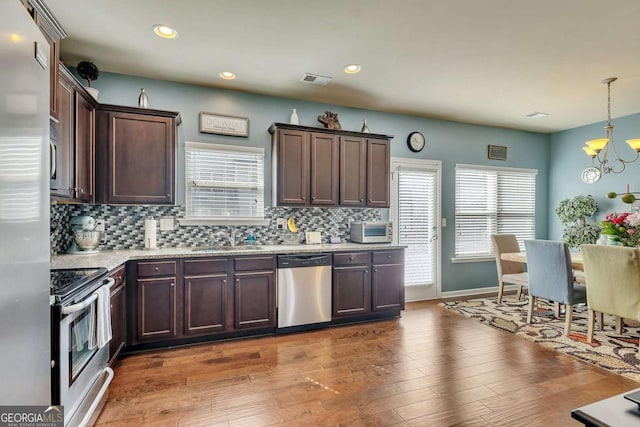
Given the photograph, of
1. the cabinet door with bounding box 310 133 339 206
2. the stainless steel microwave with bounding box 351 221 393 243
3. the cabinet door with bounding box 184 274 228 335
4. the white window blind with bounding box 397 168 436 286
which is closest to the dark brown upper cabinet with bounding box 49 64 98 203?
the cabinet door with bounding box 184 274 228 335

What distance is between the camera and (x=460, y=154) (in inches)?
207

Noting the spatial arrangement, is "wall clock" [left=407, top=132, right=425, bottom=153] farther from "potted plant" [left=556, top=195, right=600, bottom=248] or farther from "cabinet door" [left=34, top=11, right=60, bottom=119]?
"cabinet door" [left=34, top=11, right=60, bottom=119]

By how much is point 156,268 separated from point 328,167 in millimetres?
2205

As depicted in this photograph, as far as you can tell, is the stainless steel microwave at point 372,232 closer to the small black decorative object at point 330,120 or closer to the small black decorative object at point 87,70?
the small black decorative object at point 330,120

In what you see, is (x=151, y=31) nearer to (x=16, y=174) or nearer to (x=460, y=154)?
(x=16, y=174)

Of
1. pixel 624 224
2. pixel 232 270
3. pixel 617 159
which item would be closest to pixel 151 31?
pixel 232 270

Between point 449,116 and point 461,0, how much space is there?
2.87 metres

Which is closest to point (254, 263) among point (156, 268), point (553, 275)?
point (156, 268)

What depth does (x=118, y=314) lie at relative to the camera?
9.12ft

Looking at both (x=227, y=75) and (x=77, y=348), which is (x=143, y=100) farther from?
(x=77, y=348)

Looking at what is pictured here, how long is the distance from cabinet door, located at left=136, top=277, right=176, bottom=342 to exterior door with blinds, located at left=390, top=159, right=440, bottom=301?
311 centimetres

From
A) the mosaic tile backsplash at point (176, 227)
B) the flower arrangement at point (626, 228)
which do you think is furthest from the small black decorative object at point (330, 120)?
the flower arrangement at point (626, 228)

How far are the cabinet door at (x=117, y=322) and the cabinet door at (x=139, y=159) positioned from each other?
95 cm

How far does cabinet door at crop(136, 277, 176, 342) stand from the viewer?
3.03 meters
